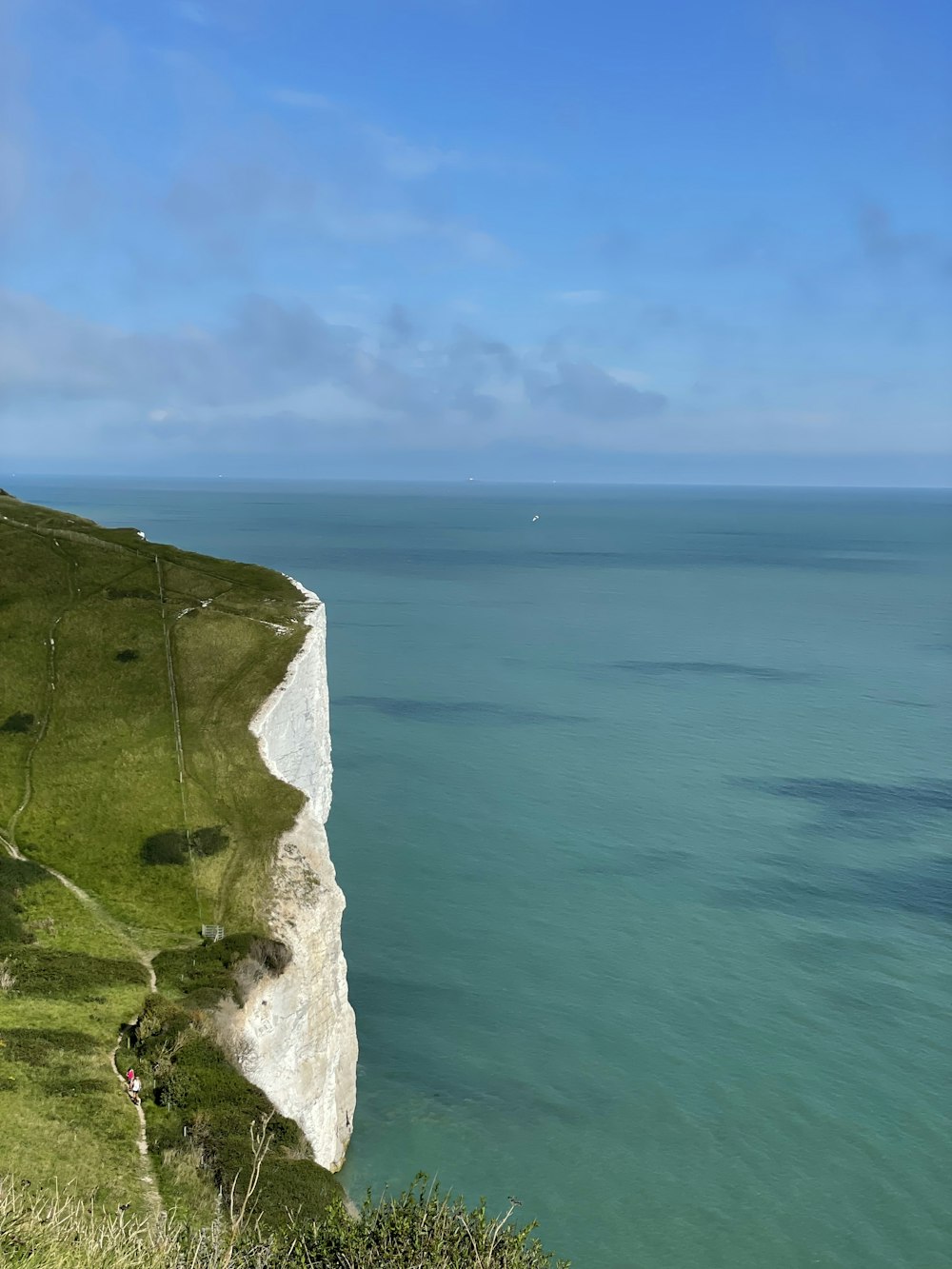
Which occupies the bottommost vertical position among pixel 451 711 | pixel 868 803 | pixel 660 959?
pixel 660 959

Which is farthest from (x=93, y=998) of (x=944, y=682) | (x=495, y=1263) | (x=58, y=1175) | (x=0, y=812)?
(x=944, y=682)

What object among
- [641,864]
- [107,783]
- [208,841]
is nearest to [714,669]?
[641,864]

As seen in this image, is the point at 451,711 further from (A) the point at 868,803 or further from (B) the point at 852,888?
(B) the point at 852,888

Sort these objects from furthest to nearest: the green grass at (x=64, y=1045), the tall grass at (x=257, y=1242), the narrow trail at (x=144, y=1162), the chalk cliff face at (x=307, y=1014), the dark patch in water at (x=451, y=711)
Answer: the dark patch in water at (x=451, y=711) < the chalk cliff face at (x=307, y=1014) < the green grass at (x=64, y=1045) < the narrow trail at (x=144, y=1162) < the tall grass at (x=257, y=1242)

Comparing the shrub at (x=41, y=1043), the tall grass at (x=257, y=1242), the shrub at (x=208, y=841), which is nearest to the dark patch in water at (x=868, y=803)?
the shrub at (x=208, y=841)

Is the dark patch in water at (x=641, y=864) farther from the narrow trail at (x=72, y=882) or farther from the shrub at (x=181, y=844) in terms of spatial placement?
the narrow trail at (x=72, y=882)

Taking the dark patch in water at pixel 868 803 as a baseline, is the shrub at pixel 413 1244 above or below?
above

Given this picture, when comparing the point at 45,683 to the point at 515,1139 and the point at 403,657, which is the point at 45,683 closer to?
the point at 515,1139
